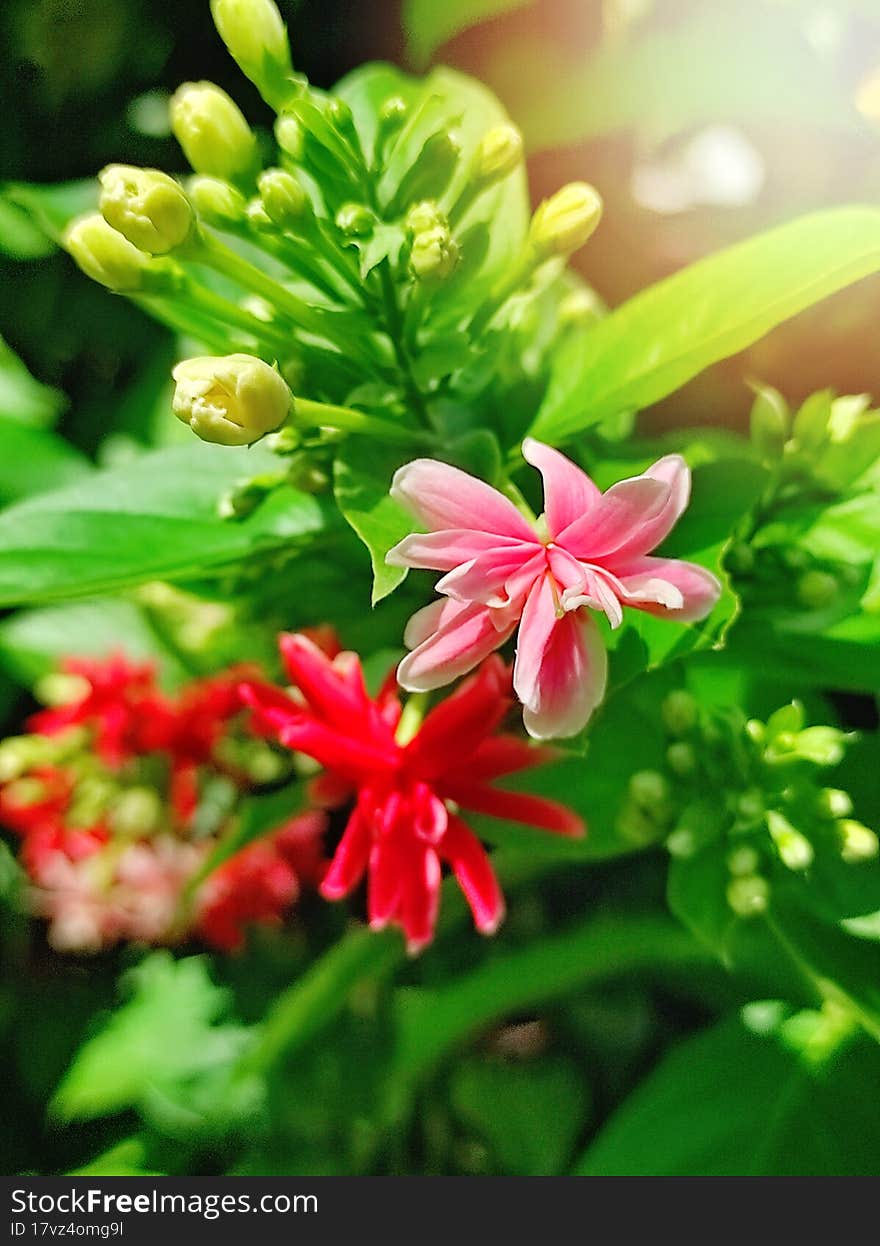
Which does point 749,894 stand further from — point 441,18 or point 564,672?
point 441,18

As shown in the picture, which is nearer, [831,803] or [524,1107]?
[831,803]

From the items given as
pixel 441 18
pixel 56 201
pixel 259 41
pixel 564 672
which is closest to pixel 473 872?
pixel 564 672

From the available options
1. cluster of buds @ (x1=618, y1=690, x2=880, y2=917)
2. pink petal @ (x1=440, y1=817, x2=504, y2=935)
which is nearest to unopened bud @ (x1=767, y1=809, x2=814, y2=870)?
cluster of buds @ (x1=618, y1=690, x2=880, y2=917)

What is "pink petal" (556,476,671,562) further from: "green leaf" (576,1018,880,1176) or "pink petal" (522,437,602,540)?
"green leaf" (576,1018,880,1176)

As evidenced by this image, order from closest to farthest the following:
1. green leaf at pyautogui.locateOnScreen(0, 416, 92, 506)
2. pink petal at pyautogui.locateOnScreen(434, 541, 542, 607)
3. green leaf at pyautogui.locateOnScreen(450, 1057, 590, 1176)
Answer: pink petal at pyautogui.locateOnScreen(434, 541, 542, 607)
green leaf at pyautogui.locateOnScreen(450, 1057, 590, 1176)
green leaf at pyautogui.locateOnScreen(0, 416, 92, 506)

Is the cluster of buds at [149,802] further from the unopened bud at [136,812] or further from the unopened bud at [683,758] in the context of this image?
the unopened bud at [683,758]

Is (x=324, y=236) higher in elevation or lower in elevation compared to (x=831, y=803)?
higher

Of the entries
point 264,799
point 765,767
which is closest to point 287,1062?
point 264,799
